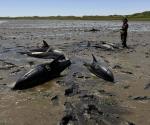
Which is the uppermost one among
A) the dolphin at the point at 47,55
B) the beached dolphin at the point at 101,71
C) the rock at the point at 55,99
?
the rock at the point at 55,99

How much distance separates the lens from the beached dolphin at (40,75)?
41.3 ft

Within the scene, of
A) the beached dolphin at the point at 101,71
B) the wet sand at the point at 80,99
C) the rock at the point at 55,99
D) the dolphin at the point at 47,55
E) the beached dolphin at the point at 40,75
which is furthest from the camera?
the dolphin at the point at 47,55

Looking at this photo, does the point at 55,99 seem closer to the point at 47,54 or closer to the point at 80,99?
the point at 80,99

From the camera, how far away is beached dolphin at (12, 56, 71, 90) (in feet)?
41.3

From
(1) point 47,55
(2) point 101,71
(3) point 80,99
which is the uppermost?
(3) point 80,99

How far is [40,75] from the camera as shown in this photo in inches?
534

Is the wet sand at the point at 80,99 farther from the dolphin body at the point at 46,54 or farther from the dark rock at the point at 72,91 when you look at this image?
the dolphin body at the point at 46,54

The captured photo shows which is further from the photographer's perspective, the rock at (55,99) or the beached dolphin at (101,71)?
the beached dolphin at (101,71)

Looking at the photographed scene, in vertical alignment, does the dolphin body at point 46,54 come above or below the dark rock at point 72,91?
below

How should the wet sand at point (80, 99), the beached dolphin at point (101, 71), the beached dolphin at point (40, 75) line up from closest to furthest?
the wet sand at point (80, 99) → the beached dolphin at point (40, 75) → the beached dolphin at point (101, 71)

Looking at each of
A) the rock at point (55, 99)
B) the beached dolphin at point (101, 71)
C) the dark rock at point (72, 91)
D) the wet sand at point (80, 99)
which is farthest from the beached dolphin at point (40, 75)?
the rock at point (55, 99)

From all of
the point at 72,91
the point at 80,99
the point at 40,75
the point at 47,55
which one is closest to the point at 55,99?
the point at 80,99

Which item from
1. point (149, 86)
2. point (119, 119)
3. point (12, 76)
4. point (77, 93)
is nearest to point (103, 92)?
point (77, 93)

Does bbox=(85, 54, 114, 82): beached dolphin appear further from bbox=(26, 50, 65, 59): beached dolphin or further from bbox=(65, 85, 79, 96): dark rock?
bbox=(26, 50, 65, 59): beached dolphin
